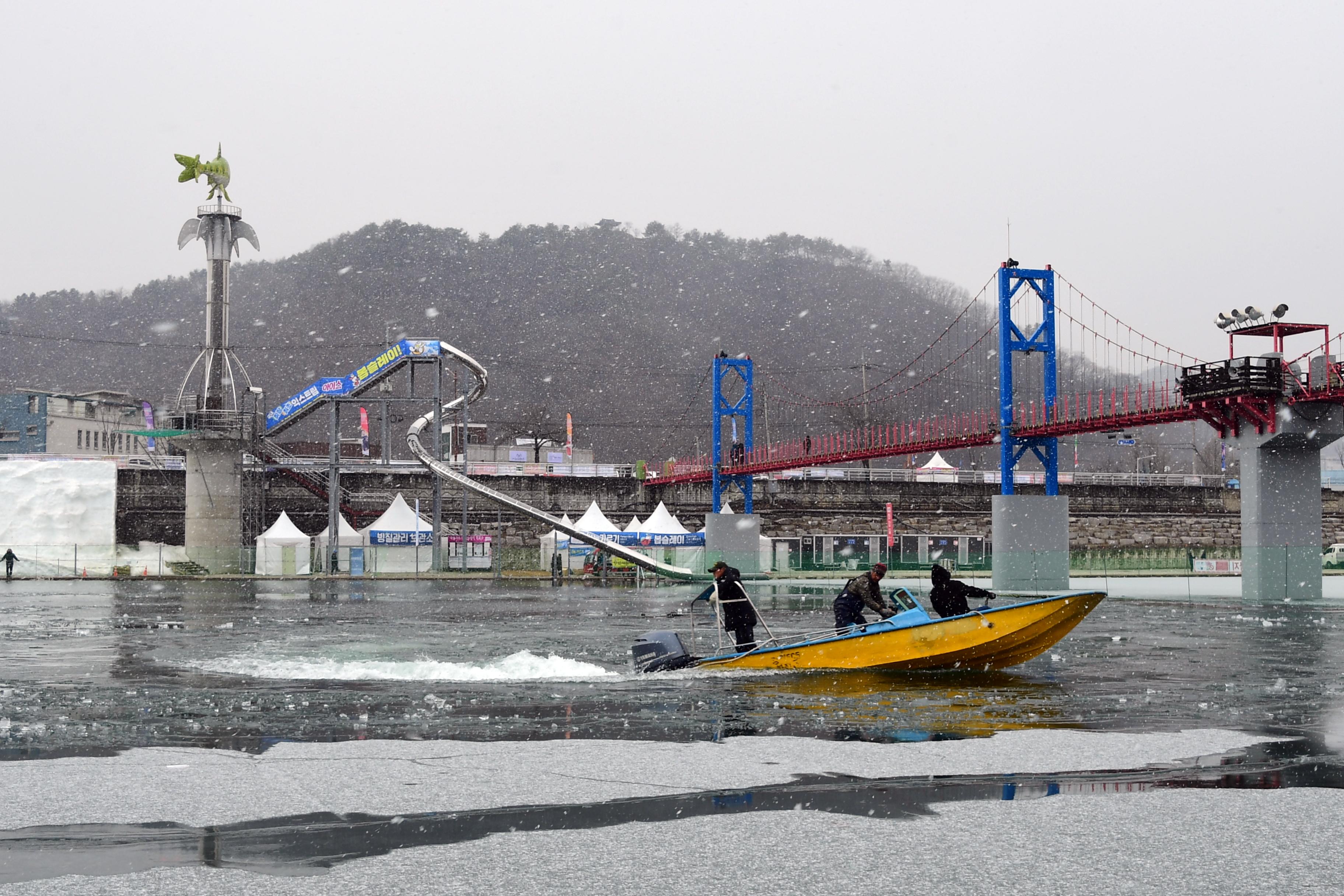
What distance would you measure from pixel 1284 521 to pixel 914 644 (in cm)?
2490

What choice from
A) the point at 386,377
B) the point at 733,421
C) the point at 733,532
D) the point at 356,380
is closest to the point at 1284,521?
the point at 733,532

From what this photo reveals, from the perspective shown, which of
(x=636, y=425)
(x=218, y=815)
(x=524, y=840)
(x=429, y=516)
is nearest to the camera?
(x=524, y=840)

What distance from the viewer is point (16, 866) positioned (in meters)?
6.71

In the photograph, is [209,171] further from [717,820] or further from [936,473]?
[717,820]

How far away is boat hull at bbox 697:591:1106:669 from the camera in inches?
644

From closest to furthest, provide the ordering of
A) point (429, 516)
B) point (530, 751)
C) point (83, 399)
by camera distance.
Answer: point (530, 751) < point (429, 516) < point (83, 399)

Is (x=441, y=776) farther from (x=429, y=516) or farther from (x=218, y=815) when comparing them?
(x=429, y=516)

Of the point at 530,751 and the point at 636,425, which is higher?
the point at 636,425

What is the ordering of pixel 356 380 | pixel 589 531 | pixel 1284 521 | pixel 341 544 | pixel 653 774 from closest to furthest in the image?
pixel 653 774
pixel 1284 521
pixel 589 531
pixel 341 544
pixel 356 380

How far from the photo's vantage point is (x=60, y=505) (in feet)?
208

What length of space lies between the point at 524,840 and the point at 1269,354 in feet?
112

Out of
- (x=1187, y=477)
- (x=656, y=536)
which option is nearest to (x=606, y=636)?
(x=656, y=536)

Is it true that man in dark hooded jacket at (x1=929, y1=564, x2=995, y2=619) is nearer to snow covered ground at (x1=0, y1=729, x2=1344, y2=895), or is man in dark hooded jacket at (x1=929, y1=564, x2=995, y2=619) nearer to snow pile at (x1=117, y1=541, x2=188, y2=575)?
snow covered ground at (x1=0, y1=729, x2=1344, y2=895)

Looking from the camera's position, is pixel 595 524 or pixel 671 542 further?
Result: pixel 671 542
